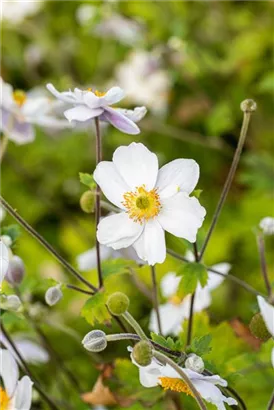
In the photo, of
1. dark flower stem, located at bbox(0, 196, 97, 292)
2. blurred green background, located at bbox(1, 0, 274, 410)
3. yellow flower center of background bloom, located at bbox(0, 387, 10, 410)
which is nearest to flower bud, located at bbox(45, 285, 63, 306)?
dark flower stem, located at bbox(0, 196, 97, 292)

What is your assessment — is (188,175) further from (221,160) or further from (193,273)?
(221,160)

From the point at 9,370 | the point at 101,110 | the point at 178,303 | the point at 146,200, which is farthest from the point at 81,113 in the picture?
the point at 178,303

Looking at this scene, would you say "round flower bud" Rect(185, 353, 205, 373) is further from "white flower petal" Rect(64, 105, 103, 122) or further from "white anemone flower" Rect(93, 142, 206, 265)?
"white flower petal" Rect(64, 105, 103, 122)

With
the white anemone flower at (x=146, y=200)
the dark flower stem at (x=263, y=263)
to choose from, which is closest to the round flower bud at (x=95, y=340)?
the white anemone flower at (x=146, y=200)

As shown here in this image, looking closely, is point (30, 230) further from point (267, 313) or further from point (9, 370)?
point (267, 313)

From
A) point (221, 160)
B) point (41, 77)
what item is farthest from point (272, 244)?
point (41, 77)

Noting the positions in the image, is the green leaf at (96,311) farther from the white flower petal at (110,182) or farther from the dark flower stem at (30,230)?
the white flower petal at (110,182)
